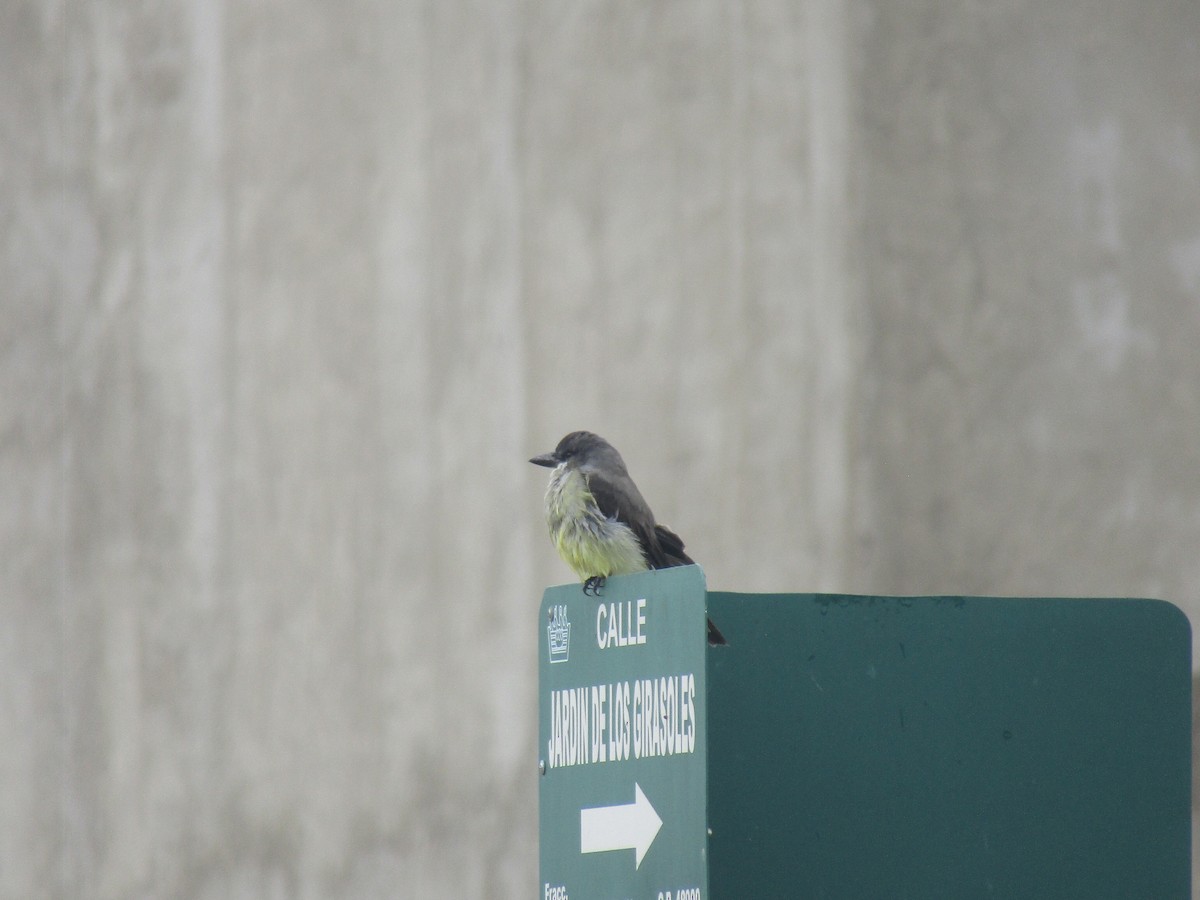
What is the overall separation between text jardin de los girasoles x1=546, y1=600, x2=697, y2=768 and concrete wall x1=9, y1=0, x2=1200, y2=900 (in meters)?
2.84

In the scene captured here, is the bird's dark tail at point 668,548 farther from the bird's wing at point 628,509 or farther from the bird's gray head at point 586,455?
the bird's gray head at point 586,455

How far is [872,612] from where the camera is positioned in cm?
389

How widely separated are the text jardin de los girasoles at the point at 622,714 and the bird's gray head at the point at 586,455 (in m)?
2.39

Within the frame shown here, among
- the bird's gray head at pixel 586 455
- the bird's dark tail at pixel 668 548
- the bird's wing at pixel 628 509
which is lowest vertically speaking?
the bird's dark tail at pixel 668 548

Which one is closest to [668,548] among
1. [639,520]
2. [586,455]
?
[639,520]

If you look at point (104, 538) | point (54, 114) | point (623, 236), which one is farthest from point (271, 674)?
point (54, 114)

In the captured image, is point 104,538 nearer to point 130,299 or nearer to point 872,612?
point 130,299

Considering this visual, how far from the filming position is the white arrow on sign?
3842 mm

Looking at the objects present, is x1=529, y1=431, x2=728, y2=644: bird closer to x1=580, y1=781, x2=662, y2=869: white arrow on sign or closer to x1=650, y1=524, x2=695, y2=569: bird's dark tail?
x1=650, y1=524, x2=695, y2=569: bird's dark tail

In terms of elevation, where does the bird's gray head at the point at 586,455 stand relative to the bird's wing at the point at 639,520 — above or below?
above

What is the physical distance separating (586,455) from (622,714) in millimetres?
2805

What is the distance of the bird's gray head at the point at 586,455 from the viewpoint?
6.74 metres

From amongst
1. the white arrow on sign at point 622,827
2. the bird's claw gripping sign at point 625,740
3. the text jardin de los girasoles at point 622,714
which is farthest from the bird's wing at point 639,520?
the white arrow on sign at point 622,827

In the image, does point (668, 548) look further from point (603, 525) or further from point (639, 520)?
point (603, 525)
